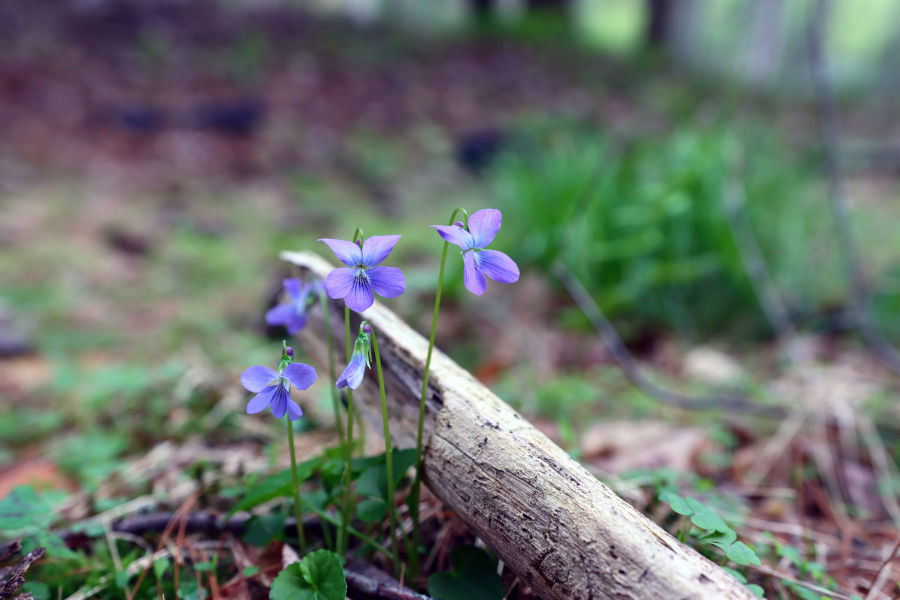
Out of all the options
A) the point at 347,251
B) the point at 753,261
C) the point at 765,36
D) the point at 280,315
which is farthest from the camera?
the point at 765,36

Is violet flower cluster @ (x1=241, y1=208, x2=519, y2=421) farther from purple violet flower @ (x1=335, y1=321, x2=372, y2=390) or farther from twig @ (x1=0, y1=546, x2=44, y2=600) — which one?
twig @ (x1=0, y1=546, x2=44, y2=600)

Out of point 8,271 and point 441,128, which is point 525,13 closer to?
point 441,128

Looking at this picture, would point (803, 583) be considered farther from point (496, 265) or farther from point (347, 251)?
point (347, 251)

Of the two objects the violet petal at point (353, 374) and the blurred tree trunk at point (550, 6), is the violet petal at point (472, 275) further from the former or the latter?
the blurred tree trunk at point (550, 6)

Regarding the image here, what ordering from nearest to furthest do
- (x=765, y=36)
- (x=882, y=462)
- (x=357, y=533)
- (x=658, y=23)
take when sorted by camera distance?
(x=357, y=533) < (x=882, y=462) < (x=658, y=23) < (x=765, y=36)

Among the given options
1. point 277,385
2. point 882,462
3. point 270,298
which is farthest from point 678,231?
point 277,385

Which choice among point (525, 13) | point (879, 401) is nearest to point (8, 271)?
point (879, 401)

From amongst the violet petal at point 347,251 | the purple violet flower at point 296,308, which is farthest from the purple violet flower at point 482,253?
the purple violet flower at point 296,308
